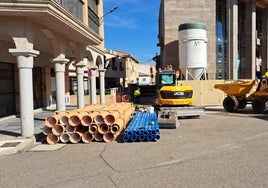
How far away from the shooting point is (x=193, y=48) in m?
29.8

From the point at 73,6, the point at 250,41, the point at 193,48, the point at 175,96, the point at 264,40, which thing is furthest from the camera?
the point at 264,40

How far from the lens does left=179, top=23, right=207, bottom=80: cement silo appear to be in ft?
97.2

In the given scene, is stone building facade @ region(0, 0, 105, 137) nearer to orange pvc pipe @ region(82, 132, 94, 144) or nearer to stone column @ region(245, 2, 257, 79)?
orange pvc pipe @ region(82, 132, 94, 144)

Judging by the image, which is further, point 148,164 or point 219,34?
point 219,34

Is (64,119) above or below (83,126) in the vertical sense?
above

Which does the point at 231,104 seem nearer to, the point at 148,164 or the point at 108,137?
the point at 108,137

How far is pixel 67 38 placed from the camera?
1548 cm

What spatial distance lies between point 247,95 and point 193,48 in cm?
992

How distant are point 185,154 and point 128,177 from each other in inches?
101

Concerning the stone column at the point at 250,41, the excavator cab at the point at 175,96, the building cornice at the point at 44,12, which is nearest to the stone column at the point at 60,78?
the building cornice at the point at 44,12

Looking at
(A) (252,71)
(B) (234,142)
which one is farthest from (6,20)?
(A) (252,71)

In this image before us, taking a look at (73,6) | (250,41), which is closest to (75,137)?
(73,6)

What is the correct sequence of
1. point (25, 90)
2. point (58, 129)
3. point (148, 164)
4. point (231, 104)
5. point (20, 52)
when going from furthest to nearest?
1. point (231, 104)
2. point (58, 129)
3. point (25, 90)
4. point (20, 52)
5. point (148, 164)

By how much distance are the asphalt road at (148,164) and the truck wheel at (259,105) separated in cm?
854
